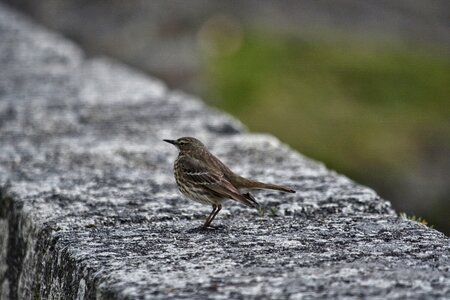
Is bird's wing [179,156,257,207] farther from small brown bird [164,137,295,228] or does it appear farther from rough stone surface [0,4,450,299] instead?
rough stone surface [0,4,450,299]

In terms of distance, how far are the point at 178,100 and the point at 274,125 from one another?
5.21 m

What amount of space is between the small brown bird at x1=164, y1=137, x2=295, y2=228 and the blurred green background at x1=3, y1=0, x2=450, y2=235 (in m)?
3.88

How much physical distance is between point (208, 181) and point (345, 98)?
8954 mm

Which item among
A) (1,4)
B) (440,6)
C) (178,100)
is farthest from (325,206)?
(440,6)

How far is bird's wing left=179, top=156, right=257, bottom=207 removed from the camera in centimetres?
417

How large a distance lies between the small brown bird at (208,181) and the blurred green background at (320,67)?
3878 mm

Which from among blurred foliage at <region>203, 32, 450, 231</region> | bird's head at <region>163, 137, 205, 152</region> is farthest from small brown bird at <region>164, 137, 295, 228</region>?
blurred foliage at <region>203, 32, 450, 231</region>

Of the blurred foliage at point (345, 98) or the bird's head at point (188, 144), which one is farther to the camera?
the blurred foliage at point (345, 98)

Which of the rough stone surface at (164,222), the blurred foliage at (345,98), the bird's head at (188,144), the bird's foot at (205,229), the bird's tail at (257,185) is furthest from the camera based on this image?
the blurred foliage at (345,98)

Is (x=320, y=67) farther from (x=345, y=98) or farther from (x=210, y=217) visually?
(x=210, y=217)

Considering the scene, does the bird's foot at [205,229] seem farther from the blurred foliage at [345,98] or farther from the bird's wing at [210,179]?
the blurred foliage at [345,98]

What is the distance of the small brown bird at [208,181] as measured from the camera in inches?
165

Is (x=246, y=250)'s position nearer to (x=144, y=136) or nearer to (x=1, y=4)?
(x=144, y=136)

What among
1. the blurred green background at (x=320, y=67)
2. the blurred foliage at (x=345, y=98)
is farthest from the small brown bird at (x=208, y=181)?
the blurred foliage at (x=345, y=98)
